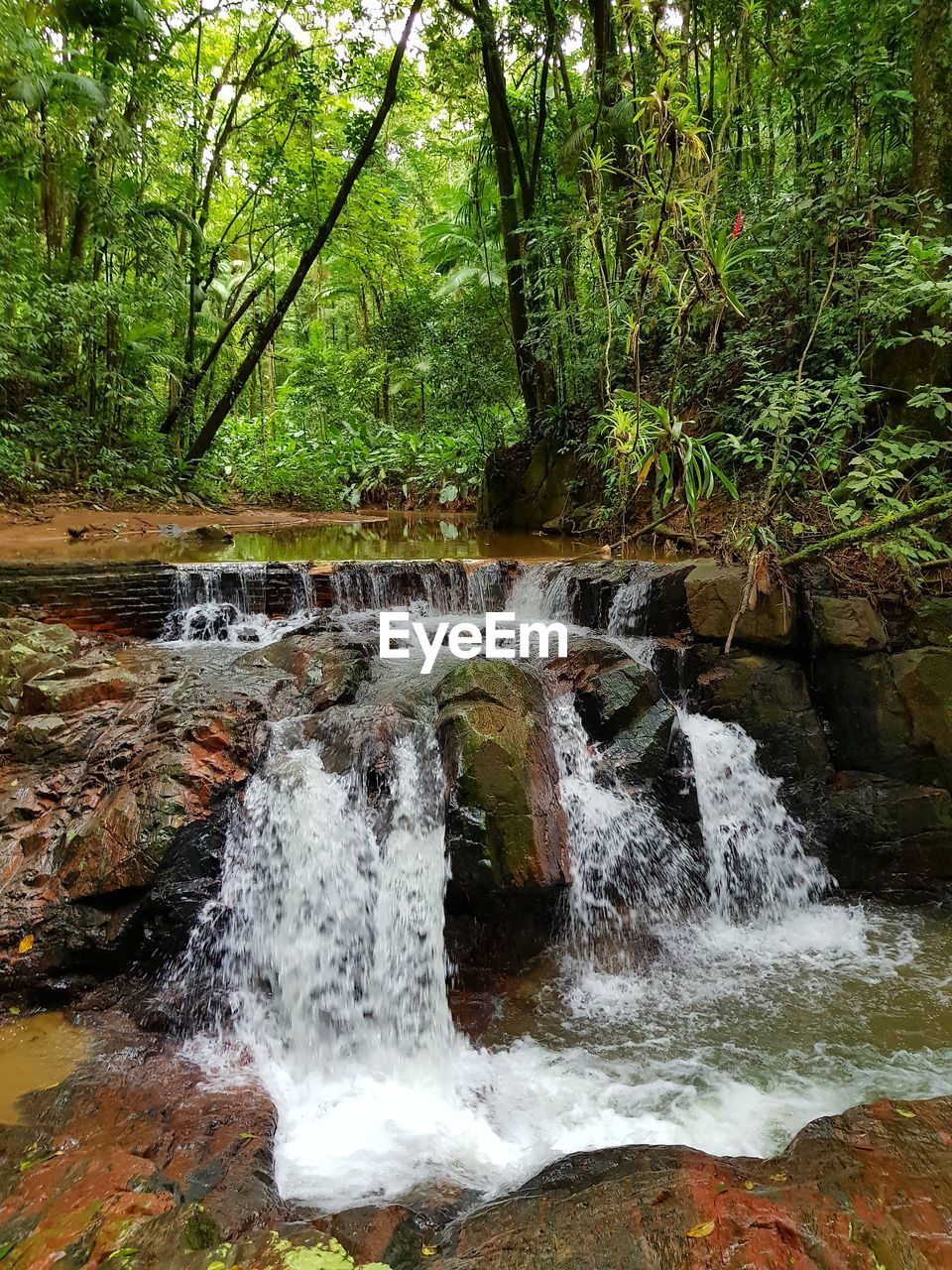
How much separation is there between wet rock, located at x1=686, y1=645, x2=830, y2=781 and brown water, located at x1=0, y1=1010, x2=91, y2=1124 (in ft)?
13.9

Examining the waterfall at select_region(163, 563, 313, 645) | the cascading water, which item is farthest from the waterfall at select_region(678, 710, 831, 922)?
the waterfall at select_region(163, 563, 313, 645)

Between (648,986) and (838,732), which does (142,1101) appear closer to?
(648,986)

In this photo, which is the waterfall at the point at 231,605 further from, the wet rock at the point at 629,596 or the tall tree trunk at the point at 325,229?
the tall tree trunk at the point at 325,229

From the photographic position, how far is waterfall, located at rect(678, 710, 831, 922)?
451 centimetres

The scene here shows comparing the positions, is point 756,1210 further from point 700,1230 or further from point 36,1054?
point 36,1054

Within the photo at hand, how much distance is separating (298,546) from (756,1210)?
27.7 feet

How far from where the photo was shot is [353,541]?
977cm

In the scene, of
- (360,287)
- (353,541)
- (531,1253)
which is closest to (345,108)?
(360,287)

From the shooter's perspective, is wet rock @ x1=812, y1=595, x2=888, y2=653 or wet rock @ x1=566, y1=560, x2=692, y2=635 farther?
wet rock @ x1=566, y1=560, x2=692, y2=635

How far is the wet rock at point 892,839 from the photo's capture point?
4555mm

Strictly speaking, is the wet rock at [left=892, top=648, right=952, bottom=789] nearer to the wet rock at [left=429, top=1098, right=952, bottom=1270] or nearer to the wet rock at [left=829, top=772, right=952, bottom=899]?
the wet rock at [left=829, top=772, right=952, bottom=899]

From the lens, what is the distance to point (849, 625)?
4758 millimetres

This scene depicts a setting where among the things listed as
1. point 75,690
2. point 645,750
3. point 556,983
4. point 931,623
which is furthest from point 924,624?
point 75,690

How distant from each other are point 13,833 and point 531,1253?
341 cm
